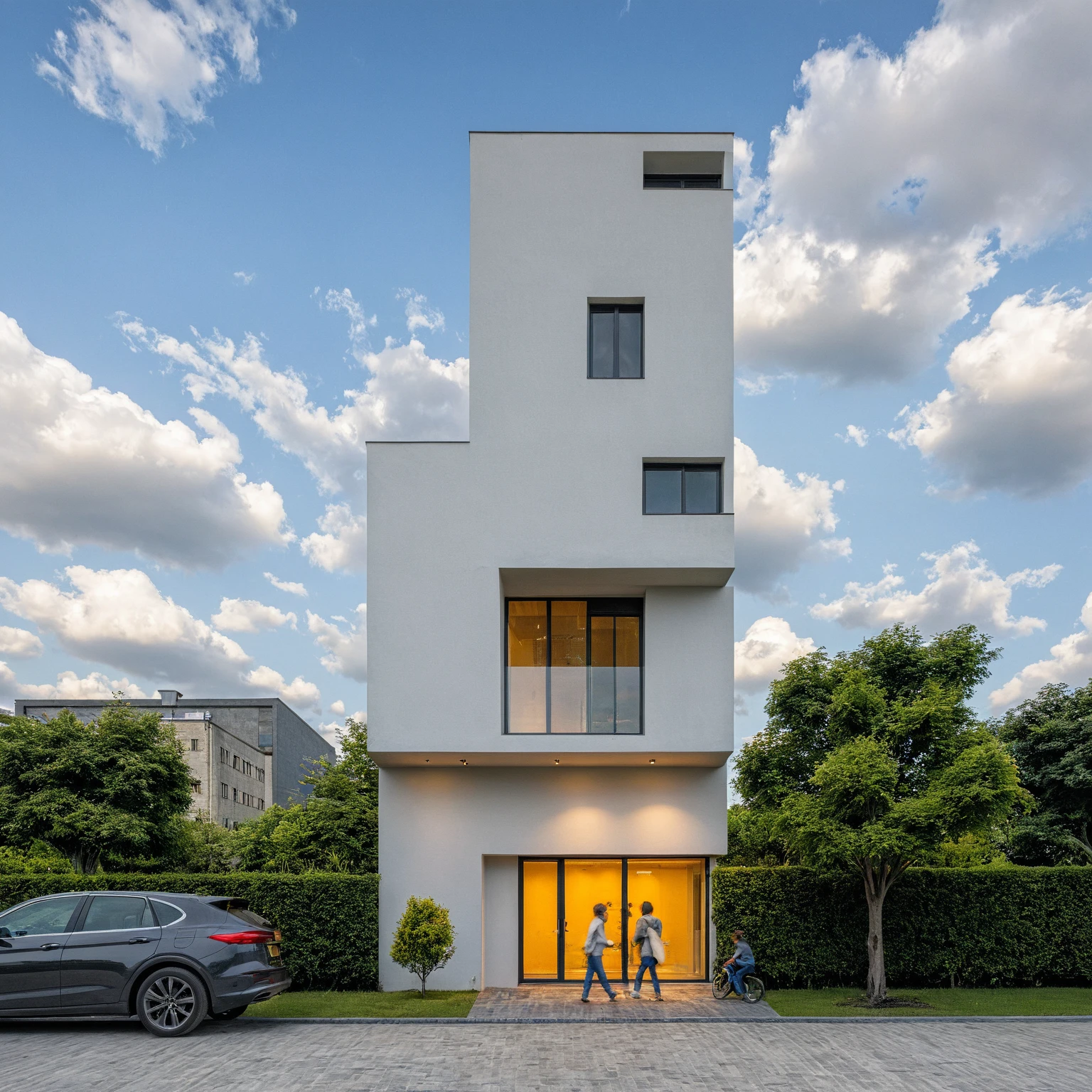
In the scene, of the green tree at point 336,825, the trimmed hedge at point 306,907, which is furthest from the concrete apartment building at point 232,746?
the trimmed hedge at point 306,907

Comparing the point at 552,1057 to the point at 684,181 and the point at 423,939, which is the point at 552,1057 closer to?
the point at 423,939

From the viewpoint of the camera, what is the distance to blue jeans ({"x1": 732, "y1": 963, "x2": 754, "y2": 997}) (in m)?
13.1

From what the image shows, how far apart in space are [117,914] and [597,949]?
683 centimetres

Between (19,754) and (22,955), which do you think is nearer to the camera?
(22,955)

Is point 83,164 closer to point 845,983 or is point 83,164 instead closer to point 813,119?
point 813,119

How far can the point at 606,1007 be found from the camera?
41.4ft

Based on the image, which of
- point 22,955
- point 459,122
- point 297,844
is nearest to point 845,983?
point 22,955

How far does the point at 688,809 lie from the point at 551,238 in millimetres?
10535

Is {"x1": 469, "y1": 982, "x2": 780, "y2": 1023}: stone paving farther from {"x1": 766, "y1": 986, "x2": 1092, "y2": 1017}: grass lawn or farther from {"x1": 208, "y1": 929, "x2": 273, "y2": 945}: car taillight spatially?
{"x1": 208, "y1": 929, "x2": 273, "y2": 945}: car taillight

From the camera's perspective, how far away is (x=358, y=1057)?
9.70 meters

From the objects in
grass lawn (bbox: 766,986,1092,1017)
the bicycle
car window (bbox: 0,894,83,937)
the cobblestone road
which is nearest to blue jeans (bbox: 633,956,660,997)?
the bicycle

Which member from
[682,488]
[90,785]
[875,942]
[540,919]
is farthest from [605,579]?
[90,785]

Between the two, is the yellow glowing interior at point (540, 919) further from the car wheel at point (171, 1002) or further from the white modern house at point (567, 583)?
the car wheel at point (171, 1002)

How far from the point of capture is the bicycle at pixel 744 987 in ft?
42.9
